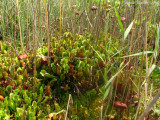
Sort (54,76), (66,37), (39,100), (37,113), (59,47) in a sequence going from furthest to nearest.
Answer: (66,37)
(59,47)
(54,76)
(39,100)
(37,113)

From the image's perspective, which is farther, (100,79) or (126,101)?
(100,79)

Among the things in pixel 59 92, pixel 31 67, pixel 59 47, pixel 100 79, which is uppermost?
pixel 59 47

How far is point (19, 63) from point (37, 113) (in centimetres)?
54

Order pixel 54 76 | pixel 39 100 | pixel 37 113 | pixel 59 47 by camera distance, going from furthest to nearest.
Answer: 1. pixel 59 47
2. pixel 54 76
3. pixel 39 100
4. pixel 37 113

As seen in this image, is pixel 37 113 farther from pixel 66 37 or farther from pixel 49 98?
pixel 66 37

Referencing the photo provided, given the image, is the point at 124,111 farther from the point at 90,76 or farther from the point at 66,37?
the point at 66,37

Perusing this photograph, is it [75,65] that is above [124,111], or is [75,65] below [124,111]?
above

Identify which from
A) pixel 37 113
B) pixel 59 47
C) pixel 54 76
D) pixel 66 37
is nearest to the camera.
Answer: pixel 37 113

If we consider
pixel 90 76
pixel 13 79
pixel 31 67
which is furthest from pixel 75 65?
pixel 13 79

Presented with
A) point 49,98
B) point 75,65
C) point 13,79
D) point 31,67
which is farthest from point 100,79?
point 13,79

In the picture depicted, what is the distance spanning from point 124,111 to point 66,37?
1.11 metres

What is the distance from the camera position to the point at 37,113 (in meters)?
1.28

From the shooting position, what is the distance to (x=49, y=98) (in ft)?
4.79

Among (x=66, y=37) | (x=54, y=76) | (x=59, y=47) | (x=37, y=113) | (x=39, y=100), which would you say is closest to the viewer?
(x=37, y=113)
